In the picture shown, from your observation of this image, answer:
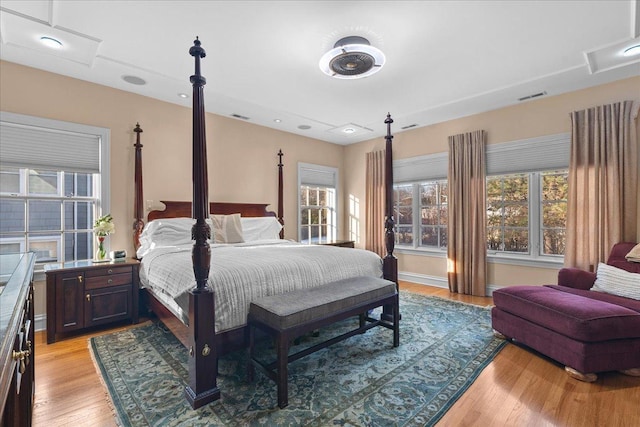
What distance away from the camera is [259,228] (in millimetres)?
4270

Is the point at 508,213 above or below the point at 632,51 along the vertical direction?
below

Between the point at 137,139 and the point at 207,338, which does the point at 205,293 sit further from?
the point at 137,139

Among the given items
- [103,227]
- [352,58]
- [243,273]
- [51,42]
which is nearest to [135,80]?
[51,42]

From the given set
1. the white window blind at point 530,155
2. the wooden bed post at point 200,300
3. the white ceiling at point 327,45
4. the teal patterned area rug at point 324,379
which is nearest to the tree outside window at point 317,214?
→ the white ceiling at point 327,45

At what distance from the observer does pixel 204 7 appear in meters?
2.11

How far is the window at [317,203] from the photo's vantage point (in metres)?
5.54

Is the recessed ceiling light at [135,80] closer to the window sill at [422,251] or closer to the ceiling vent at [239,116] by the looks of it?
the ceiling vent at [239,116]

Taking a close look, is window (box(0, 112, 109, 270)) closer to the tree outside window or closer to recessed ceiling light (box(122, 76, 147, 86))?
recessed ceiling light (box(122, 76, 147, 86))

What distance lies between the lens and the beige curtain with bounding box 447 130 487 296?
4.19m

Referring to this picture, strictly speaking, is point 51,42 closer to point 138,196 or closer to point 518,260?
point 138,196

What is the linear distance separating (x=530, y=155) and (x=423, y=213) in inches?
67.9

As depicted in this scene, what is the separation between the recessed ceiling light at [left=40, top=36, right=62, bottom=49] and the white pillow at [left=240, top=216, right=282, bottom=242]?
247 cm

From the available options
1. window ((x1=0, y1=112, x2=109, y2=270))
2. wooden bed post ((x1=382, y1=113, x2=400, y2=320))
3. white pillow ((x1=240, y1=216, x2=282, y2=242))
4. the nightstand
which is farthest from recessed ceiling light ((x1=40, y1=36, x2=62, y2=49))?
wooden bed post ((x1=382, y1=113, x2=400, y2=320))

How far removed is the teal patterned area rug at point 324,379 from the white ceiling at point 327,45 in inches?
102
